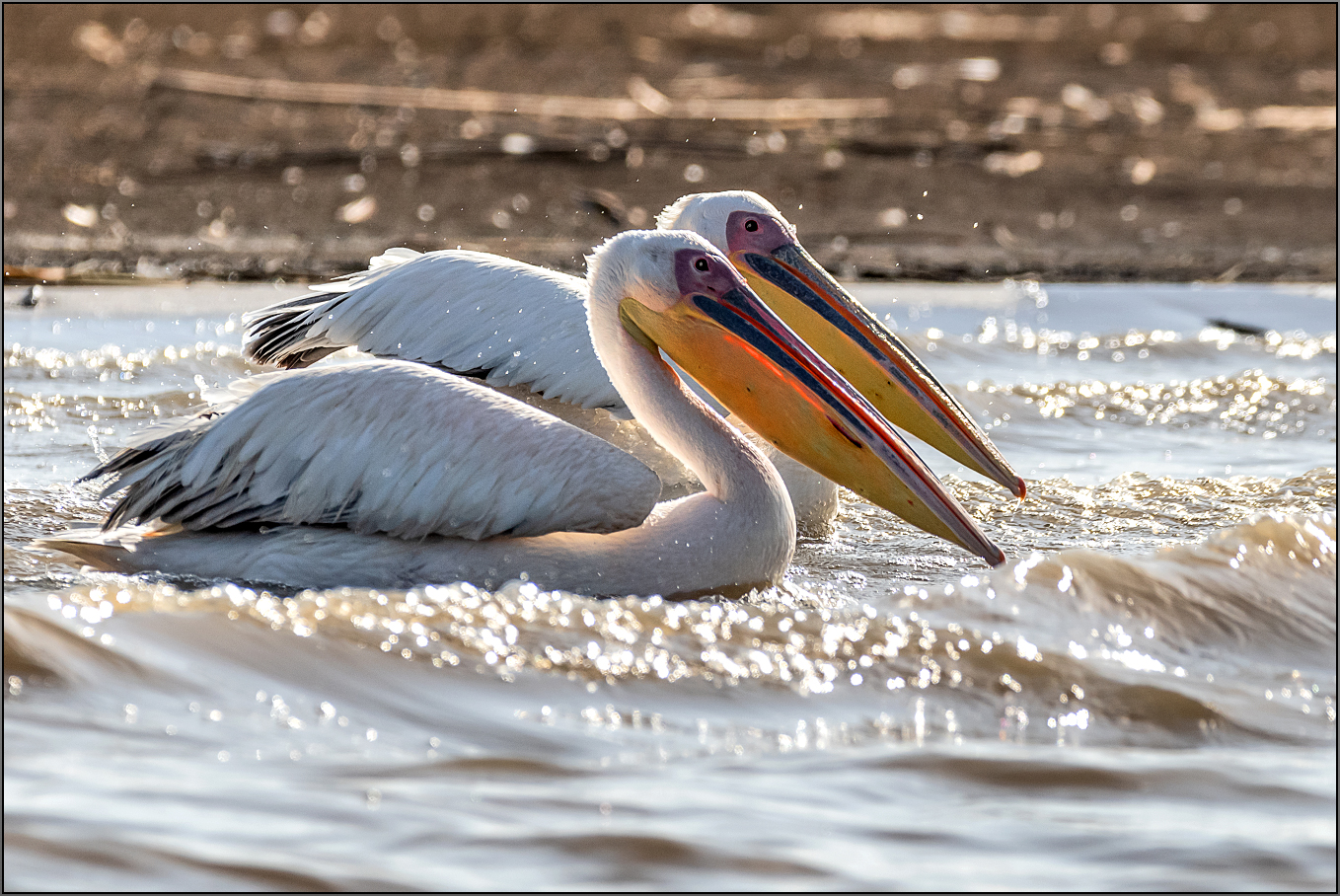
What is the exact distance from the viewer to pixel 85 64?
11.9 metres

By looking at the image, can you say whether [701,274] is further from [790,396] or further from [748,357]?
[790,396]

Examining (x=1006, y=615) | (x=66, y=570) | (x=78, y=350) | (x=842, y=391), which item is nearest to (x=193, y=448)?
(x=66, y=570)

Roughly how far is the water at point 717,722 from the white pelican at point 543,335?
0.29 metres

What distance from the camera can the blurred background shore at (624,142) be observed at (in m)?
7.97

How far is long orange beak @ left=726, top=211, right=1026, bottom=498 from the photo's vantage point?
3.95m

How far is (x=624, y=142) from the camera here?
9.69 m

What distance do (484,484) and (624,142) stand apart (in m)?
6.74

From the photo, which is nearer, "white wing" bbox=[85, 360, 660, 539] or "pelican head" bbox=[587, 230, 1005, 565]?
"white wing" bbox=[85, 360, 660, 539]

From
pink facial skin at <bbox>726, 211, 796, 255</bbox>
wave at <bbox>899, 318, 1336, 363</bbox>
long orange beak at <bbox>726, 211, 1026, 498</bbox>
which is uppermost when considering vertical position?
wave at <bbox>899, 318, 1336, 363</bbox>

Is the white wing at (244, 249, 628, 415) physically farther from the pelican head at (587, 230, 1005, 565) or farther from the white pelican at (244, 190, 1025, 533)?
the pelican head at (587, 230, 1005, 565)

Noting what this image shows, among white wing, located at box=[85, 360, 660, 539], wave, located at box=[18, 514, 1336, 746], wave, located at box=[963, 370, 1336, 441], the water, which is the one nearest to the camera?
the water

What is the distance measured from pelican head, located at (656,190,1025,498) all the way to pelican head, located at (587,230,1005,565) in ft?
1.58

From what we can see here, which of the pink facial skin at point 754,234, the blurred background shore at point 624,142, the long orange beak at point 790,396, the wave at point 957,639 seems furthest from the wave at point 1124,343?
the wave at point 957,639

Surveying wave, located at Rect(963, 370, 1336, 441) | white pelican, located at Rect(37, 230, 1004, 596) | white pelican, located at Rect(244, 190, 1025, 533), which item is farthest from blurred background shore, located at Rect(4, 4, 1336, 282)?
white pelican, located at Rect(37, 230, 1004, 596)
